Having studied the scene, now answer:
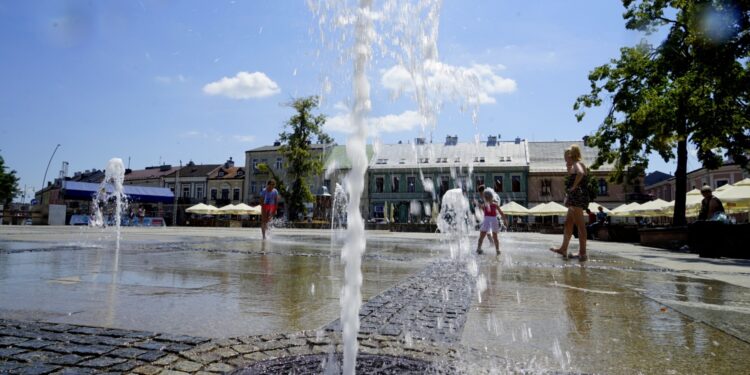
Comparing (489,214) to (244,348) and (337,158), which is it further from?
(337,158)

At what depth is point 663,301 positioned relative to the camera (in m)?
3.56

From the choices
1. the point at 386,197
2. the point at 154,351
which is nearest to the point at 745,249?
the point at 154,351

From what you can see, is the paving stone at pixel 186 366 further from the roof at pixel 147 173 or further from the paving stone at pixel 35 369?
the roof at pixel 147 173

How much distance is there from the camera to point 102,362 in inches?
73.2

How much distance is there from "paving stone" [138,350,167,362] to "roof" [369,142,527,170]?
47.6 meters

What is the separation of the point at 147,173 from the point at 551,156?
60.2m

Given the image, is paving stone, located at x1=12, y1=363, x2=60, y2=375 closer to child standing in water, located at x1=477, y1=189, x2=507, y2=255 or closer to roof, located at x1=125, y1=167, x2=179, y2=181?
child standing in water, located at x1=477, y1=189, x2=507, y2=255

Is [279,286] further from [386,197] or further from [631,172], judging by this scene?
[386,197]

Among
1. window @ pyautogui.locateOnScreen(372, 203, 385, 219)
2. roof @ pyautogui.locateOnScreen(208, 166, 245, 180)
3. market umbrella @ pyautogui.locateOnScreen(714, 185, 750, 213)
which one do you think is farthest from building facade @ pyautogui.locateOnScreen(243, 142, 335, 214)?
market umbrella @ pyautogui.locateOnScreen(714, 185, 750, 213)

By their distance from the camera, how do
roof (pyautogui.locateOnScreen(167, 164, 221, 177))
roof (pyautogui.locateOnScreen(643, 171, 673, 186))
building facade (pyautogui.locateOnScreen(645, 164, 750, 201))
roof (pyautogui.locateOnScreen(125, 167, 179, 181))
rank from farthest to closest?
roof (pyautogui.locateOnScreen(125, 167, 179, 181)), roof (pyautogui.locateOnScreen(643, 171, 673, 186)), roof (pyautogui.locateOnScreen(167, 164, 221, 177)), building facade (pyautogui.locateOnScreen(645, 164, 750, 201))

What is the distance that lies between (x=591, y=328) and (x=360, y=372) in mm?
1518

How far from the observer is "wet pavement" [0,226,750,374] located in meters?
1.97

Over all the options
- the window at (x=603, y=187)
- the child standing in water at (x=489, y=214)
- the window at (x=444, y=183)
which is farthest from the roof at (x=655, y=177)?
the child standing in water at (x=489, y=214)

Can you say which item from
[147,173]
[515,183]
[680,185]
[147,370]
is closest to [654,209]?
[680,185]
